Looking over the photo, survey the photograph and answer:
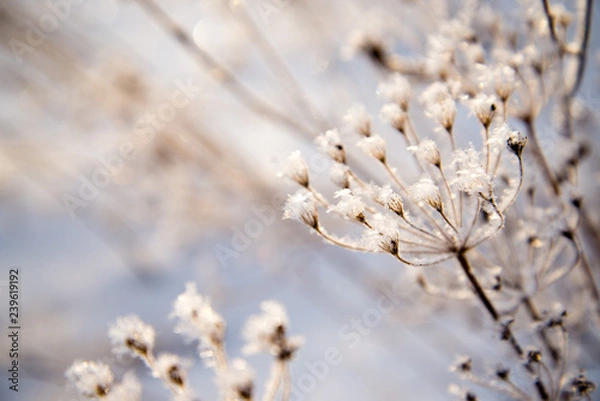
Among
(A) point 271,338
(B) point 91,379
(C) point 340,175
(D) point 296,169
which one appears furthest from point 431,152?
(B) point 91,379

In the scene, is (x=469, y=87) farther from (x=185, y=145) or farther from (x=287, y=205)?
(x=185, y=145)

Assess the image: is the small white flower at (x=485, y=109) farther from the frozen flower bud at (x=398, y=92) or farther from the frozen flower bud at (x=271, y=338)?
the frozen flower bud at (x=271, y=338)

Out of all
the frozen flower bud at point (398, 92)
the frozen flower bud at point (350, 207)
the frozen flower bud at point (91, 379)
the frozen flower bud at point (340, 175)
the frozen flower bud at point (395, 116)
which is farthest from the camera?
the frozen flower bud at point (398, 92)

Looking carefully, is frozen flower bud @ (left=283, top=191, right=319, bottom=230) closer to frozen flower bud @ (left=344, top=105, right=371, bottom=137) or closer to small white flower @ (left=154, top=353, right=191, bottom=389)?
frozen flower bud @ (left=344, top=105, right=371, bottom=137)

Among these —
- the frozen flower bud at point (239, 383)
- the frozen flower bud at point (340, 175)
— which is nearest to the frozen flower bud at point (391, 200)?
the frozen flower bud at point (340, 175)

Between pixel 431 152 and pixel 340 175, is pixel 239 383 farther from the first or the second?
pixel 431 152

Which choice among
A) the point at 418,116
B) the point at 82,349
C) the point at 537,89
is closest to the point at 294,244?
the point at 418,116
